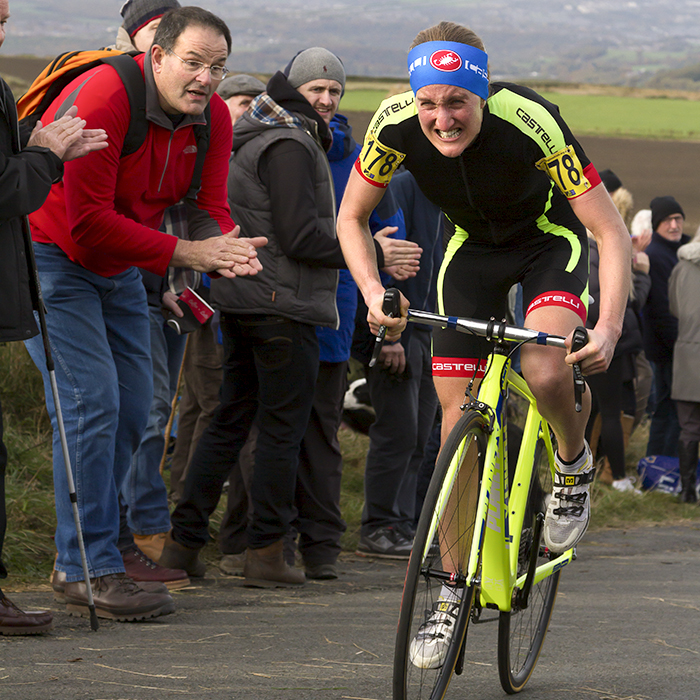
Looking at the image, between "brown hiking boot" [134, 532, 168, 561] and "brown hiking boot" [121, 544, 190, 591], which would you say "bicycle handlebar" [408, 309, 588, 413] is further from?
"brown hiking boot" [134, 532, 168, 561]

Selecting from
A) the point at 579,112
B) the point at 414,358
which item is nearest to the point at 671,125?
the point at 579,112

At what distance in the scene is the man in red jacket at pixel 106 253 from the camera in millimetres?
4270

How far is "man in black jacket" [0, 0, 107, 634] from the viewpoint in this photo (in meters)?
3.78

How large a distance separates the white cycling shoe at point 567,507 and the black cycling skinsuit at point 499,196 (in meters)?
0.62

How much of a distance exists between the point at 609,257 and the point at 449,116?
2.50 feet

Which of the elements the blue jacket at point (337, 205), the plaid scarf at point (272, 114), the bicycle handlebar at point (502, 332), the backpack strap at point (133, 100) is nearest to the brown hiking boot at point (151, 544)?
the blue jacket at point (337, 205)

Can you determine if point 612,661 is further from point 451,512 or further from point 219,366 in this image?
point 219,366

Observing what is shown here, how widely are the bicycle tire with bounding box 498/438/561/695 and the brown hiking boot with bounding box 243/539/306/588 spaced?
5.86 feet

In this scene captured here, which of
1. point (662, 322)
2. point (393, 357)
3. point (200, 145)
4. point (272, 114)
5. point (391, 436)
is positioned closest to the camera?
point (200, 145)

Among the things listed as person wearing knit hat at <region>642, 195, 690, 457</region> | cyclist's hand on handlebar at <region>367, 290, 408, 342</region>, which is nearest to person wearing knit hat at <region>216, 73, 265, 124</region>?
cyclist's hand on handlebar at <region>367, 290, 408, 342</region>

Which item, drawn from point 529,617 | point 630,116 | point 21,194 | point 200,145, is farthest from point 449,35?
point 630,116

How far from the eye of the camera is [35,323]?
13.0 feet

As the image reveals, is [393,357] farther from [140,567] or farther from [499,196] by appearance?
[499,196]

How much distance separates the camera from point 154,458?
5.55m
